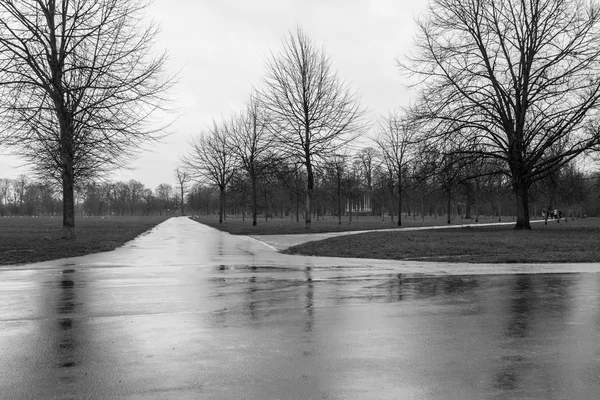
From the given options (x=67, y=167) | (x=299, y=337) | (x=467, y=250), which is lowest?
(x=299, y=337)

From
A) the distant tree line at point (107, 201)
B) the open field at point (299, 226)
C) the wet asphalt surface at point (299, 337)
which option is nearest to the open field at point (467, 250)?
the wet asphalt surface at point (299, 337)

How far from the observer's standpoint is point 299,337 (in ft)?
19.2

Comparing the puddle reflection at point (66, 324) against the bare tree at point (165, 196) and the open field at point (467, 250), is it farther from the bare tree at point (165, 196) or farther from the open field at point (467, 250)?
the bare tree at point (165, 196)

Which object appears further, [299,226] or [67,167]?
[299,226]

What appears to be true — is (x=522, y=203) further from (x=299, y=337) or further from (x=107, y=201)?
(x=107, y=201)

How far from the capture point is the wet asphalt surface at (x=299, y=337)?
4.25m

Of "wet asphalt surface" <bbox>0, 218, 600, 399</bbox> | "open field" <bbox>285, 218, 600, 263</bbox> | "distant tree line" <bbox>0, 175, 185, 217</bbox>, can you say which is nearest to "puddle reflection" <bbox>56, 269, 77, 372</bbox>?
"wet asphalt surface" <bbox>0, 218, 600, 399</bbox>

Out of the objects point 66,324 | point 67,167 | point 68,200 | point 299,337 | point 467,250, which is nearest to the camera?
point 299,337

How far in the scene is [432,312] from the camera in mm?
7266

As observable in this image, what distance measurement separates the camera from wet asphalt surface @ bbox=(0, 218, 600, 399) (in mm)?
4250

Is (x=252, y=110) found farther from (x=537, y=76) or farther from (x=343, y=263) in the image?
(x=343, y=263)

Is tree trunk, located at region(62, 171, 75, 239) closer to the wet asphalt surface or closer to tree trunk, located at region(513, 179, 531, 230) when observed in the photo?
the wet asphalt surface

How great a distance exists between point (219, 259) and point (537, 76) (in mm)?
21230

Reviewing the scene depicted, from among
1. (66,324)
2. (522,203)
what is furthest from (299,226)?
(66,324)
